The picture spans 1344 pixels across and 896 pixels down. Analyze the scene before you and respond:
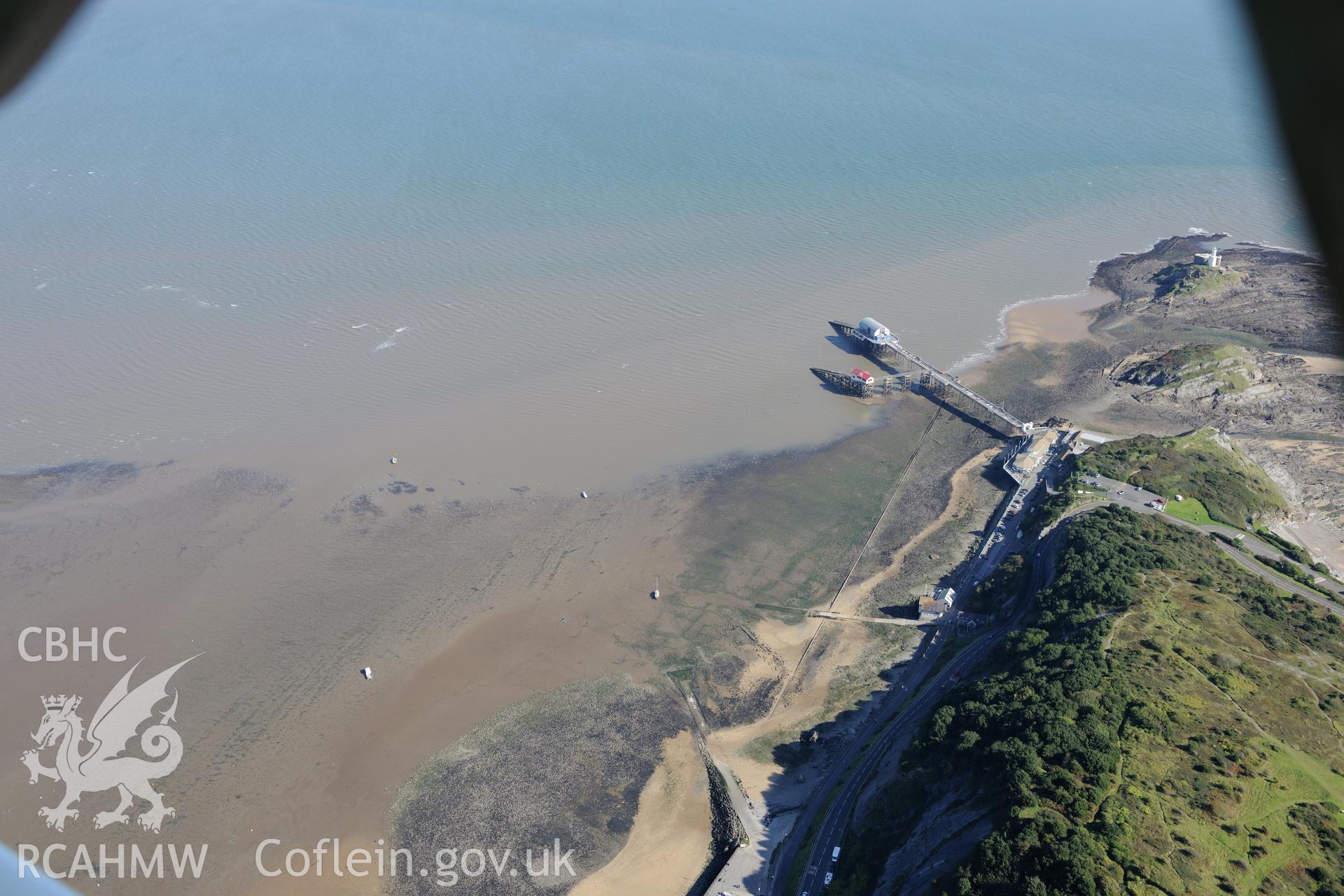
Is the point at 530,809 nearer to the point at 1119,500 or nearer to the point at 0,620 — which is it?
the point at 0,620

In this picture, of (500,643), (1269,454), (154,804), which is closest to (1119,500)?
(1269,454)

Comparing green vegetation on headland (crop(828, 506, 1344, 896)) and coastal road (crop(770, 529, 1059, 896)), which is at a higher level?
green vegetation on headland (crop(828, 506, 1344, 896))

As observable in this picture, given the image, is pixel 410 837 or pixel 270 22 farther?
pixel 270 22

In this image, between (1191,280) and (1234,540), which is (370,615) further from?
(1191,280)

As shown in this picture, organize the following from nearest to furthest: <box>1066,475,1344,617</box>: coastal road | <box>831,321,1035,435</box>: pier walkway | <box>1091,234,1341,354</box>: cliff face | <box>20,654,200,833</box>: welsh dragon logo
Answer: <box>20,654,200,833</box>: welsh dragon logo < <box>1066,475,1344,617</box>: coastal road < <box>831,321,1035,435</box>: pier walkway < <box>1091,234,1341,354</box>: cliff face

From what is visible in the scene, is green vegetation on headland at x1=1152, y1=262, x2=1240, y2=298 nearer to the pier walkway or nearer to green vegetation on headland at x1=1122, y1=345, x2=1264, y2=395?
green vegetation on headland at x1=1122, y1=345, x2=1264, y2=395

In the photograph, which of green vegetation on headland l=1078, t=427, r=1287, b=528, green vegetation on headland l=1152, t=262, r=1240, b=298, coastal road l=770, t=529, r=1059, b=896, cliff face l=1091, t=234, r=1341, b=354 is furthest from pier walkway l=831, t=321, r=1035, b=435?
green vegetation on headland l=1152, t=262, r=1240, b=298

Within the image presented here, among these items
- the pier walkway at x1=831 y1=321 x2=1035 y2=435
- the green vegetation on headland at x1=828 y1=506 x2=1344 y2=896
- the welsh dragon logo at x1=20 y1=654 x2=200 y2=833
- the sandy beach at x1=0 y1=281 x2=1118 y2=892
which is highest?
the green vegetation on headland at x1=828 y1=506 x2=1344 y2=896
